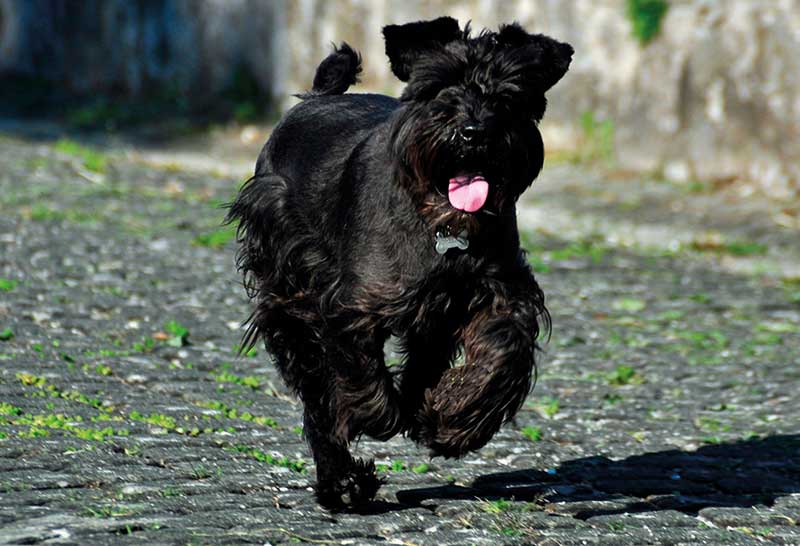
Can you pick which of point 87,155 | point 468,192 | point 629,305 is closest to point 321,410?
point 468,192

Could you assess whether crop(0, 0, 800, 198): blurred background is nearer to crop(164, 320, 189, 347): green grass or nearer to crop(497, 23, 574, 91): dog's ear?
crop(164, 320, 189, 347): green grass

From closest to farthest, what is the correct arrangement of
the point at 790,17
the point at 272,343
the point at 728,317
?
the point at 272,343, the point at 728,317, the point at 790,17

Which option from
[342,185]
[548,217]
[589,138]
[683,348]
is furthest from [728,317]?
[589,138]

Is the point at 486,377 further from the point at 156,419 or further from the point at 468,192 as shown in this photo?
the point at 156,419

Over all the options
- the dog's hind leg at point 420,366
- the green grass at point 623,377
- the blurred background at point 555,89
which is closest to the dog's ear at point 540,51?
the dog's hind leg at point 420,366

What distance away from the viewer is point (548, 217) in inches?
496

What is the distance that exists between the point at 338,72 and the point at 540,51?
1717 mm

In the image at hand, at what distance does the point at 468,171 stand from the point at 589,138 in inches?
381

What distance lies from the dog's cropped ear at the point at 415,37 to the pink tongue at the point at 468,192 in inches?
18.8

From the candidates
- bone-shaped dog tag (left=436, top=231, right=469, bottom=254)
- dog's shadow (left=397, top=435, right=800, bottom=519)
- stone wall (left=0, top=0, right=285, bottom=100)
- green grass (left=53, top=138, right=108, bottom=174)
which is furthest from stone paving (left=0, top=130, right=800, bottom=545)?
stone wall (left=0, top=0, right=285, bottom=100)

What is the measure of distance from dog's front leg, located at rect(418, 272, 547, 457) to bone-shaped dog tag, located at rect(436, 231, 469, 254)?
0.20 m

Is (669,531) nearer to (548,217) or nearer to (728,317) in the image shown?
(728,317)

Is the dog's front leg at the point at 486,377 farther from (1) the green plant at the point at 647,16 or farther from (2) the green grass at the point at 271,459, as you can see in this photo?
(1) the green plant at the point at 647,16

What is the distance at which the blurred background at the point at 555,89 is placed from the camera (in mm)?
12922
